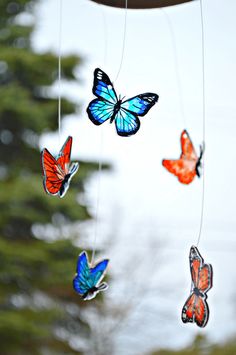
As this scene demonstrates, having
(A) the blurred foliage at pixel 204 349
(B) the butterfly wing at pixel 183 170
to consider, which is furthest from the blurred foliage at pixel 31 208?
(B) the butterfly wing at pixel 183 170

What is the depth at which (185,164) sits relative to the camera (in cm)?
96

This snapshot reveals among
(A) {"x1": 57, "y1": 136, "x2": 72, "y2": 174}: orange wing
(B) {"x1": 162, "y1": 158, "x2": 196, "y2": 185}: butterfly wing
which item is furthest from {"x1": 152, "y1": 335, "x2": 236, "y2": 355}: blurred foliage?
(A) {"x1": 57, "y1": 136, "x2": 72, "y2": 174}: orange wing

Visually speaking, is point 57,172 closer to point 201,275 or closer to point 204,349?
point 201,275

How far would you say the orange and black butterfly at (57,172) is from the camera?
0.80 m

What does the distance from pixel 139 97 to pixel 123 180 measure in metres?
2.33

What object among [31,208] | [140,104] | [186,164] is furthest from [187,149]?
[31,208]

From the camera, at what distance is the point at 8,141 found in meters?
3.23

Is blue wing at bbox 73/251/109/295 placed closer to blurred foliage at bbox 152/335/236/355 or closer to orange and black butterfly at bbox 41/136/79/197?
orange and black butterfly at bbox 41/136/79/197

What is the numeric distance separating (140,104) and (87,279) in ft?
0.75

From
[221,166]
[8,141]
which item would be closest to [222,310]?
[221,166]

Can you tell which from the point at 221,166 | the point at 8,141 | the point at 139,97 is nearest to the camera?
the point at 139,97

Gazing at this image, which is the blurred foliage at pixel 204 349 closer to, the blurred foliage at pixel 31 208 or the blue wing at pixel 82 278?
the blurred foliage at pixel 31 208

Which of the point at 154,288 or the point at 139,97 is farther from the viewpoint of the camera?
the point at 154,288

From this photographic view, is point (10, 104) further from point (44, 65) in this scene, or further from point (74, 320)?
point (74, 320)
